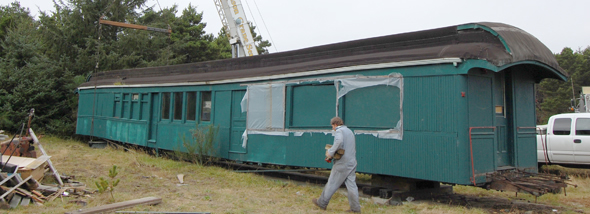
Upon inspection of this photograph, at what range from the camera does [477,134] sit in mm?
6094

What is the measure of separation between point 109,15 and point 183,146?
1874 cm

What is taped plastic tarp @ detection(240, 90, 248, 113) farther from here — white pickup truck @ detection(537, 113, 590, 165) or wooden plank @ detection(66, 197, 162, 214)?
white pickup truck @ detection(537, 113, 590, 165)

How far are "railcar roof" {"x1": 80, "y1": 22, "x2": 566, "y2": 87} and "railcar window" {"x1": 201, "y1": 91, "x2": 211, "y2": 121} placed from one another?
67cm

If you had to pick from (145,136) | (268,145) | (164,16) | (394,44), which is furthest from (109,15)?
(394,44)

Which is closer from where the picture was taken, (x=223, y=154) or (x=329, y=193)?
(x=329, y=193)

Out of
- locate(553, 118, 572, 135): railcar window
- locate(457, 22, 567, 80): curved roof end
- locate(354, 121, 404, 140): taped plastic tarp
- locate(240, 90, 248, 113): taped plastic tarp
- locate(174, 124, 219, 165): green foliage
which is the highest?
locate(457, 22, 567, 80): curved roof end

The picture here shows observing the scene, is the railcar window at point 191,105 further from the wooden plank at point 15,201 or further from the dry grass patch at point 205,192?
the wooden plank at point 15,201

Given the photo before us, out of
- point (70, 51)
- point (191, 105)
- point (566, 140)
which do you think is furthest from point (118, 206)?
point (70, 51)

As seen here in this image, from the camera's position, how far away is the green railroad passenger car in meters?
6.02

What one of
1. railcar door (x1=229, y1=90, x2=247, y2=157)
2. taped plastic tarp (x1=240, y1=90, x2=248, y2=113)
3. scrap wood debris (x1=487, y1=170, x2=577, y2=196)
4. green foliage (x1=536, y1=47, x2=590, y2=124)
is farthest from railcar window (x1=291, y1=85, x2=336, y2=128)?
green foliage (x1=536, y1=47, x2=590, y2=124)

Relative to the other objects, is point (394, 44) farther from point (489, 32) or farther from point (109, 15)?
point (109, 15)

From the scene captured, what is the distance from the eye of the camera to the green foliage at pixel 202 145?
9906mm

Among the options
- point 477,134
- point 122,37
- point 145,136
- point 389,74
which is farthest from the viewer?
point 122,37

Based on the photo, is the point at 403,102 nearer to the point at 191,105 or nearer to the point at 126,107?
the point at 191,105
